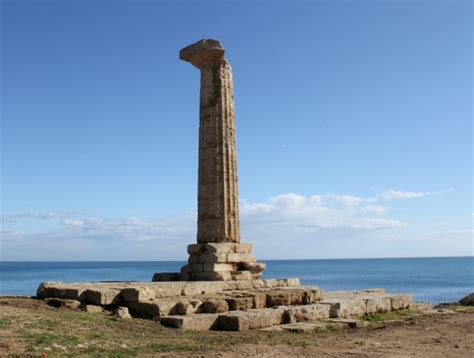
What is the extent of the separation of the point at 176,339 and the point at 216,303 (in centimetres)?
244

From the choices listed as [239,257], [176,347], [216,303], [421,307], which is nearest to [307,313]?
[216,303]

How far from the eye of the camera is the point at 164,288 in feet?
41.7

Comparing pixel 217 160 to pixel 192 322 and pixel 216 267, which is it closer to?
pixel 216 267

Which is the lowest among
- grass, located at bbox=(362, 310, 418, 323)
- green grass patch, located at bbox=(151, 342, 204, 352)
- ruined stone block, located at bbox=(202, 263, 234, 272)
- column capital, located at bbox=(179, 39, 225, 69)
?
grass, located at bbox=(362, 310, 418, 323)

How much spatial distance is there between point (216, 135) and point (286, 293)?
5.74 metres

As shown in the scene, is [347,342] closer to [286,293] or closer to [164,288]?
[286,293]

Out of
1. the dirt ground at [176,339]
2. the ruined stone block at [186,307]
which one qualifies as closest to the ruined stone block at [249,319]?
the dirt ground at [176,339]

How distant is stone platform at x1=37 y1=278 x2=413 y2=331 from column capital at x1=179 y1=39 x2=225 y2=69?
7253 mm

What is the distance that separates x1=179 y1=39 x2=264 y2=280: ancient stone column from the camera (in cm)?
1572

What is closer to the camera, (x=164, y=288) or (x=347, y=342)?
(x=347, y=342)

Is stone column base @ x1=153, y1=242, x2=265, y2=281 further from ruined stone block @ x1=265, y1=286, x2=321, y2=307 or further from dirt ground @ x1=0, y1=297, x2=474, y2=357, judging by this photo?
dirt ground @ x1=0, y1=297, x2=474, y2=357

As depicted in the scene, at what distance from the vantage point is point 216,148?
1645 cm

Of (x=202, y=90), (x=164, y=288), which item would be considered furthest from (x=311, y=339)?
(x=202, y=90)

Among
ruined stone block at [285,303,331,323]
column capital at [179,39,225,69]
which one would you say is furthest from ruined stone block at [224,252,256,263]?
column capital at [179,39,225,69]
